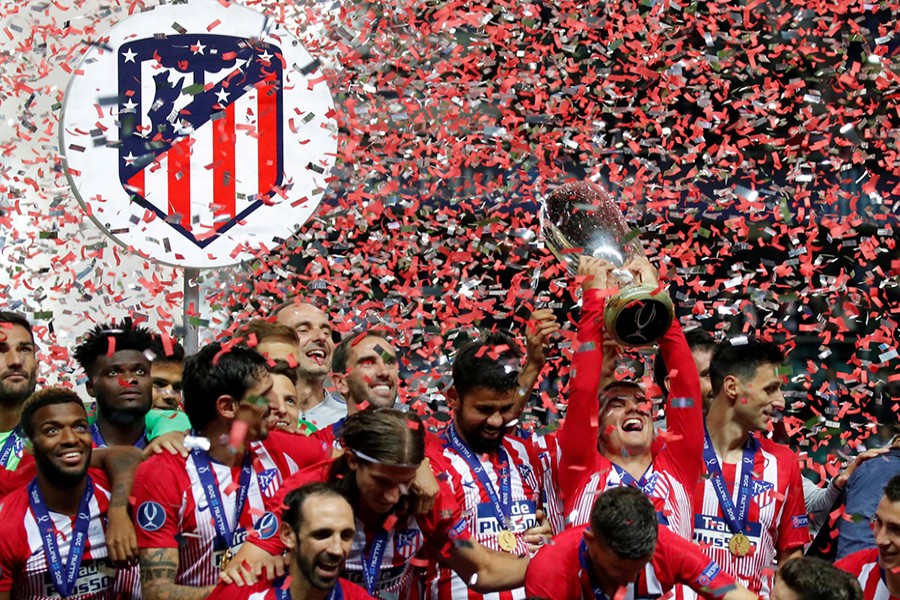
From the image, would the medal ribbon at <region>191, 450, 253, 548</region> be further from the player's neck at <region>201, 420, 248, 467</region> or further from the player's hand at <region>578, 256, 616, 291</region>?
the player's hand at <region>578, 256, 616, 291</region>

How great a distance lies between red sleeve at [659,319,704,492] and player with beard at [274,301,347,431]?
1.69 m

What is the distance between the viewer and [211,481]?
528 cm

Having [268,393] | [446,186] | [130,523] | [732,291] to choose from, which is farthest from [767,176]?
[130,523]

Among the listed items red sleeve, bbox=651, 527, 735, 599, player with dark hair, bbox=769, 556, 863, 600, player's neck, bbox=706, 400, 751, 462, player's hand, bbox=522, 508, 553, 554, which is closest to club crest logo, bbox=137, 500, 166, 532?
player's hand, bbox=522, 508, 553, 554

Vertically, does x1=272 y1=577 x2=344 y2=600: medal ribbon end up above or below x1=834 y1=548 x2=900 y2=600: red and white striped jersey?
above

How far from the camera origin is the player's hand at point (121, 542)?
5195 mm

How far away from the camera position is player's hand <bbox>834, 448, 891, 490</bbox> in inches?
242

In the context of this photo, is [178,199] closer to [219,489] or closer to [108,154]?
[108,154]

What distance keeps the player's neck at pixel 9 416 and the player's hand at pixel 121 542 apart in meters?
1.30

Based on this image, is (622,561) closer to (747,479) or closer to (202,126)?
(747,479)

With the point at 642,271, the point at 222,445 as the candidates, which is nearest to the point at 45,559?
the point at 222,445

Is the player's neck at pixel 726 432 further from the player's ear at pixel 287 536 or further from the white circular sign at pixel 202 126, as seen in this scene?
the player's ear at pixel 287 536

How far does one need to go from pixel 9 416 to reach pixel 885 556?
3545 mm

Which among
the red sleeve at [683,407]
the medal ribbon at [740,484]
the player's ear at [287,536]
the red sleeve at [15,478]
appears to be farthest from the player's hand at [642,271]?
the red sleeve at [15,478]
